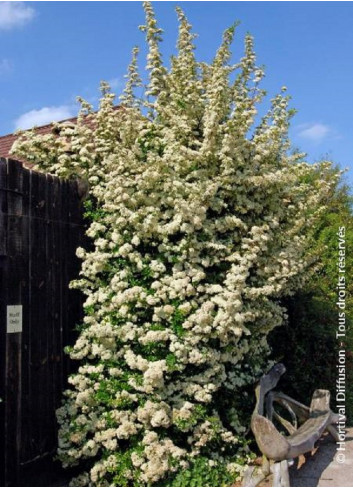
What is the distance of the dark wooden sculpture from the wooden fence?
1913mm

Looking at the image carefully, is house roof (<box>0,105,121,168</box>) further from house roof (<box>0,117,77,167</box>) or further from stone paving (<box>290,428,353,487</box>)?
stone paving (<box>290,428,353,487</box>)

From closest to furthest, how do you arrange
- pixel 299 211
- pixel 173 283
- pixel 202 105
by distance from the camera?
pixel 173 283
pixel 202 105
pixel 299 211

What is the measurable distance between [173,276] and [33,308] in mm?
1318

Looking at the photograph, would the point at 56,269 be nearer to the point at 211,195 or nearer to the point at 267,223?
the point at 211,195

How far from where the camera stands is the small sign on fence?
4949 millimetres

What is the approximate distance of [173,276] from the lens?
5.51 metres

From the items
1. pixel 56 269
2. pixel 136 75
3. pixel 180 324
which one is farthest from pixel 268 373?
pixel 136 75

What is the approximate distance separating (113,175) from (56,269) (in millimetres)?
1129

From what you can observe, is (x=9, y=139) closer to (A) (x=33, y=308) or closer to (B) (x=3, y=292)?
(A) (x=33, y=308)

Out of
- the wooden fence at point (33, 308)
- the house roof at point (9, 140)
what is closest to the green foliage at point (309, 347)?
the wooden fence at point (33, 308)

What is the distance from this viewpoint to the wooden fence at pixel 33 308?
4938mm

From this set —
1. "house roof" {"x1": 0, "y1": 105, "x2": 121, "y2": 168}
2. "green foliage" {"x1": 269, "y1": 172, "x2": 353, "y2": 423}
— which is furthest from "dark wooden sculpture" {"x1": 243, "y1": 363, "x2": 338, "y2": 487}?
"house roof" {"x1": 0, "y1": 105, "x2": 121, "y2": 168}

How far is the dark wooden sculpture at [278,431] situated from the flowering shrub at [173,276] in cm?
25

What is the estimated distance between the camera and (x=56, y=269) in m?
5.61
